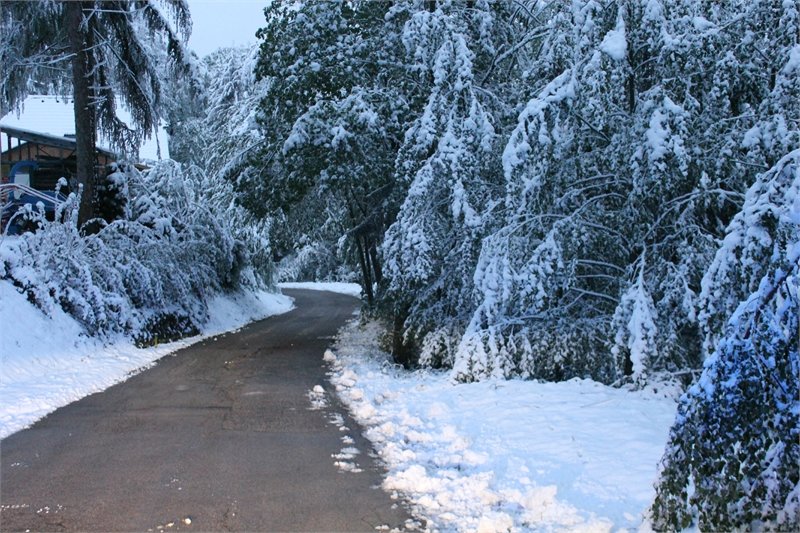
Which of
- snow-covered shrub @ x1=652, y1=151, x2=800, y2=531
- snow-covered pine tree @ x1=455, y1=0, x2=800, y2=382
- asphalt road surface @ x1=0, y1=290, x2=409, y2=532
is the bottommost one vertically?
asphalt road surface @ x1=0, y1=290, x2=409, y2=532

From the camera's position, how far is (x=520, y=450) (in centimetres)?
645

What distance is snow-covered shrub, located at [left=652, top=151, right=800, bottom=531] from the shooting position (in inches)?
147

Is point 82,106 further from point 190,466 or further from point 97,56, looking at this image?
point 190,466

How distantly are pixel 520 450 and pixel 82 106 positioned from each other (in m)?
15.0

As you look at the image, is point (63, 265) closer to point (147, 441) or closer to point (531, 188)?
point (147, 441)

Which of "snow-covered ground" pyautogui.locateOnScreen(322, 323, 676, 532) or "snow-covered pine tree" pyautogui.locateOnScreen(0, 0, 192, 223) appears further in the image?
"snow-covered pine tree" pyautogui.locateOnScreen(0, 0, 192, 223)

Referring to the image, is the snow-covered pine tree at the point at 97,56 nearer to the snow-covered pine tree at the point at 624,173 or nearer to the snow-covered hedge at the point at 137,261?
the snow-covered hedge at the point at 137,261

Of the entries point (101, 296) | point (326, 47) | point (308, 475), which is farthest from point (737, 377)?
point (101, 296)

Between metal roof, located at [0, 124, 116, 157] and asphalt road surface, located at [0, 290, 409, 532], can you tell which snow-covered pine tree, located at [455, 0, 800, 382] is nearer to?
asphalt road surface, located at [0, 290, 409, 532]

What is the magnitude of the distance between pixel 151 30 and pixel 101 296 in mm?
8033

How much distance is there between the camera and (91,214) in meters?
17.4

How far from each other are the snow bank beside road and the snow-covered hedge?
0.42 metres

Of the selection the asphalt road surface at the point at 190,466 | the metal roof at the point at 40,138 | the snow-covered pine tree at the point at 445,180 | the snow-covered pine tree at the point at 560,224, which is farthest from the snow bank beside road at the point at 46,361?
the metal roof at the point at 40,138

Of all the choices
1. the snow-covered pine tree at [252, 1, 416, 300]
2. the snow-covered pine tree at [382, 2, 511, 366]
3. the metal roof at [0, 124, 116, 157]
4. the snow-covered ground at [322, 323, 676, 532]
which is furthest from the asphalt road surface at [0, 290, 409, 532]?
the metal roof at [0, 124, 116, 157]
